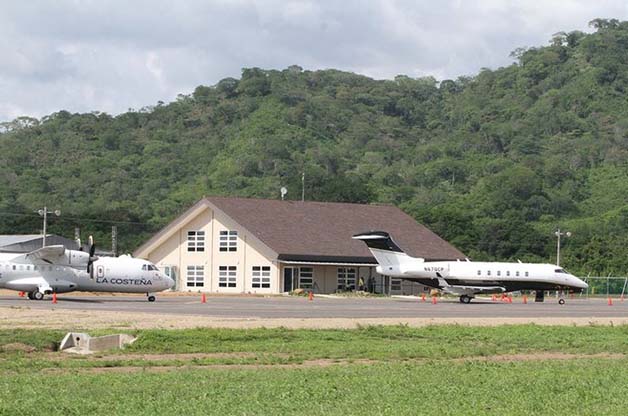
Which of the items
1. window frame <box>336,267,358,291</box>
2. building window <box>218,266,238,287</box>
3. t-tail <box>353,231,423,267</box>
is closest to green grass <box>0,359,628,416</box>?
t-tail <box>353,231,423,267</box>

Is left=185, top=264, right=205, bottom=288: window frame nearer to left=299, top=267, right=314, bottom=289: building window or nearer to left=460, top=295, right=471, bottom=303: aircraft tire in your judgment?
left=299, top=267, right=314, bottom=289: building window

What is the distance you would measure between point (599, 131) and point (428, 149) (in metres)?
24.1

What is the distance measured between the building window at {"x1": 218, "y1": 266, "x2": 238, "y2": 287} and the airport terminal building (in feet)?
0.19

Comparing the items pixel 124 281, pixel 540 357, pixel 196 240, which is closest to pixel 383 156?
pixel 196 240

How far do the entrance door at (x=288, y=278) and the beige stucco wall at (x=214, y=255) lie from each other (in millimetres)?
524

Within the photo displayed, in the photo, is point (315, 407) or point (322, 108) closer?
point (315, 407)

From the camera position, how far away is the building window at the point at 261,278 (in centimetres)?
7376

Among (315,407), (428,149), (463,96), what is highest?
(463,96)

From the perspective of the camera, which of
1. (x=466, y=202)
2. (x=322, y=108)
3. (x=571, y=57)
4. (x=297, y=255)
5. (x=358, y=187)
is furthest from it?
(x=571, y=57)

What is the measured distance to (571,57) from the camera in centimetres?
19738

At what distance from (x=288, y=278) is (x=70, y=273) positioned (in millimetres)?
22154

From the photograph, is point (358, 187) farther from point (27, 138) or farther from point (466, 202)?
point (27, 138)

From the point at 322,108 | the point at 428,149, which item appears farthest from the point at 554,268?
the point at 322,108

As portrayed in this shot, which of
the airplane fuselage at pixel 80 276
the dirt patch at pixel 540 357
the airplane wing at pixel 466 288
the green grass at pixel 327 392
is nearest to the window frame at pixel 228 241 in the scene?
the airplane wing at pixel 466 288
